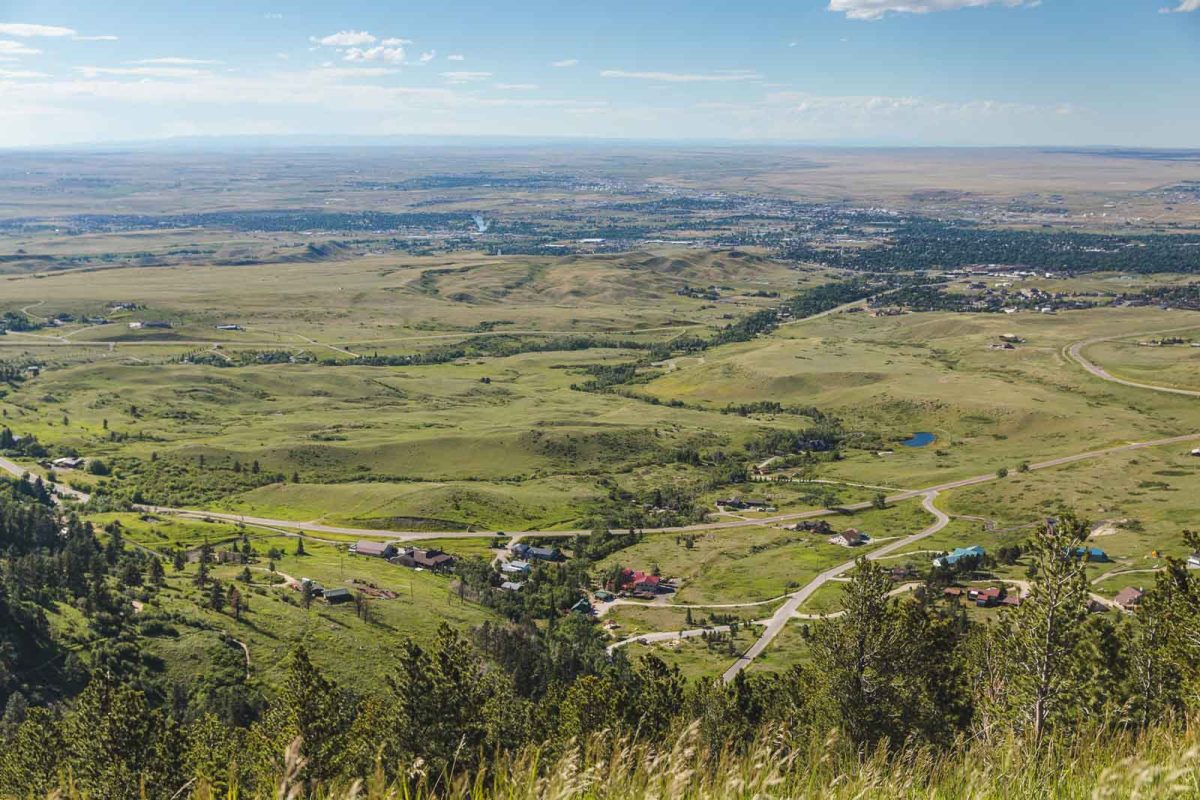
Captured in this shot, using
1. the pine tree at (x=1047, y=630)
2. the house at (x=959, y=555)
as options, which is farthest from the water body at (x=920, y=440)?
the pine tree at (x=1047, y=630)

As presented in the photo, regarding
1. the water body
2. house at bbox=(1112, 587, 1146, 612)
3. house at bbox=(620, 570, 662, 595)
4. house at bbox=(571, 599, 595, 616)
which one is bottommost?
house at bbox=(571, 599, 595, 616)

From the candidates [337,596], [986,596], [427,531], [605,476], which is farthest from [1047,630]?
[605,476]

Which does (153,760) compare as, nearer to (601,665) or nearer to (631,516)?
(601,665)

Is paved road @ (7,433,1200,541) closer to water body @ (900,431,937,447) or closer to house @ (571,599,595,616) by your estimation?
house @ (571,599,595,616)

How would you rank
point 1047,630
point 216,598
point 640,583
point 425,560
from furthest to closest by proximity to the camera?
point 425,560, point 640,583, point 216,598, point 1047,630

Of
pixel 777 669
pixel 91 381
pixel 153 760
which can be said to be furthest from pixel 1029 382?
pixel 91 381

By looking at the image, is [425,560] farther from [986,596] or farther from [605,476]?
[986,596]

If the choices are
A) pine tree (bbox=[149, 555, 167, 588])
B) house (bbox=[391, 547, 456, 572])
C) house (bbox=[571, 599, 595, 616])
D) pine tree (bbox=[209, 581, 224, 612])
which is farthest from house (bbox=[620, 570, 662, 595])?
pine tree (bbox=[149, 555, 167, 588])
